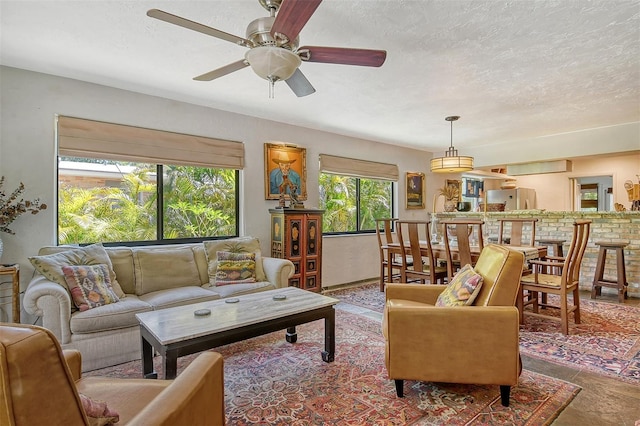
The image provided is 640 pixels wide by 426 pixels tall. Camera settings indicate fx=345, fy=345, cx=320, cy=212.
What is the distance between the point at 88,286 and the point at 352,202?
13.0 ft

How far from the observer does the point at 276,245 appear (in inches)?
173

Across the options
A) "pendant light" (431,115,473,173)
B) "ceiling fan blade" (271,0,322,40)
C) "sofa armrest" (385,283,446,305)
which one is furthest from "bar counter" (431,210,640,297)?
"ceiling fan blade" (271,0,322,40)

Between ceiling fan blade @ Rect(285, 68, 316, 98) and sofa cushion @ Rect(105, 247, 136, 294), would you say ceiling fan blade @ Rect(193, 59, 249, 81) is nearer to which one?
ceiling fan blade @ Rect(285, 68, 316, 98)

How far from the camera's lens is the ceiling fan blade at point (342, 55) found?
1936 mm

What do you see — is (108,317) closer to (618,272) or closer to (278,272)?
(278,272)

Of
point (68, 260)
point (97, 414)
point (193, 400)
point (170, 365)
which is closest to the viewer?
point (97, 414)

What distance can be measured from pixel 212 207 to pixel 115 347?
1992 millimetres

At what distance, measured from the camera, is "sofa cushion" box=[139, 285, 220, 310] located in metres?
2.93

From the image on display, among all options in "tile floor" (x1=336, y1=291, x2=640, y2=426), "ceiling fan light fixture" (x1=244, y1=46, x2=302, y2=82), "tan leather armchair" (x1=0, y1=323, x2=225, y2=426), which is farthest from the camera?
"tile floor" (x1=336, y1=291, x2=640, y2=426)

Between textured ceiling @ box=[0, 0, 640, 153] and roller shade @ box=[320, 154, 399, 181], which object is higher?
textured ceiling @ box=[0, 0, 640, 153]

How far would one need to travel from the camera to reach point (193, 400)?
120cm

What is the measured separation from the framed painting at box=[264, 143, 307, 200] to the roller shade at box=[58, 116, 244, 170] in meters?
0.41

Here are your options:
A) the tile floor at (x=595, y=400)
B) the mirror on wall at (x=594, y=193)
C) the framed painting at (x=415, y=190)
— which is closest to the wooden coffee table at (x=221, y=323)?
the tile floor at (x=595, y=400)

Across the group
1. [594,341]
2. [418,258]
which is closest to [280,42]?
[418,258]
